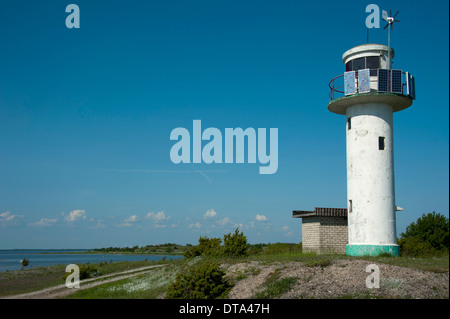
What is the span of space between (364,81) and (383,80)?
1063mm

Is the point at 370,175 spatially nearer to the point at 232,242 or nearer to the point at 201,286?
the point at 232,242

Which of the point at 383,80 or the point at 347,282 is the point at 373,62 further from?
the point at 347,282

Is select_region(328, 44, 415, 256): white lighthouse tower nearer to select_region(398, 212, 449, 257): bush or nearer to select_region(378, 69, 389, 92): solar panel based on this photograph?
select_region(378, 69, 389, 92): solar panel

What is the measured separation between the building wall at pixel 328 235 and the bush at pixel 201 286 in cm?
1105

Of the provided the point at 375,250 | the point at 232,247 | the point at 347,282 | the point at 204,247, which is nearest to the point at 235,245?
the point at 232,247

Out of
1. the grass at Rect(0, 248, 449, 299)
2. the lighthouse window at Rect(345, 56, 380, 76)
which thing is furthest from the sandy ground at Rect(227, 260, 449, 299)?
the lighthouse window at Rect(345, 56, 380, 76)

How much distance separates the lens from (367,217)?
77.6ft

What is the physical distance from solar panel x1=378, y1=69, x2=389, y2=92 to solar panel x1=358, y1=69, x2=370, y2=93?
0.64 meters

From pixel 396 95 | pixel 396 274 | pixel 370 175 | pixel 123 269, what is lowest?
pixel 123 269

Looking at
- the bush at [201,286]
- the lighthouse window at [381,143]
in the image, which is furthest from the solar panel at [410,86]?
the bush at [201,286]

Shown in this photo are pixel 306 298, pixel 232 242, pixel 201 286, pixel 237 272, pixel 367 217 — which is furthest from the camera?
pixel 232 242

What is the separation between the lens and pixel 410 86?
79.8 feet
